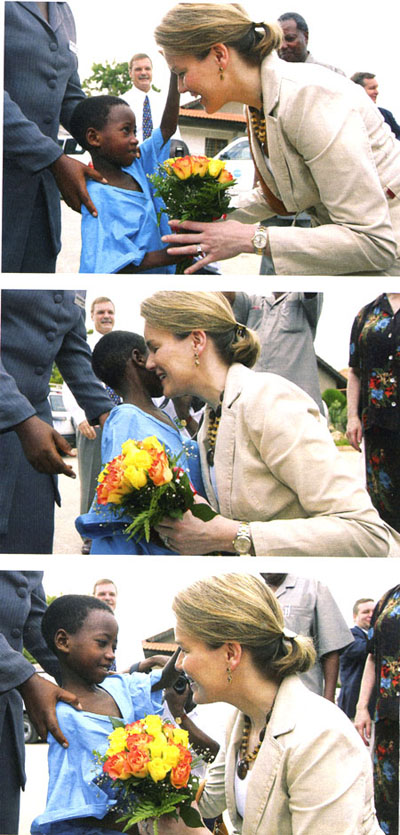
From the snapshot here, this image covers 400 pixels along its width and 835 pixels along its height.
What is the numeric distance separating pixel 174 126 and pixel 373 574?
1377 millimetres

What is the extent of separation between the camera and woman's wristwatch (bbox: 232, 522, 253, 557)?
3094mm

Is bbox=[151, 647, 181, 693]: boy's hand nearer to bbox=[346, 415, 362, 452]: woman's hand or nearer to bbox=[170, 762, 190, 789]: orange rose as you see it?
bbox=[170, 762, 190, 789]: orange rose

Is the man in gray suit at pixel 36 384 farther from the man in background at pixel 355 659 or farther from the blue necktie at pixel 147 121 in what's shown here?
the man in background at pixel 355 659

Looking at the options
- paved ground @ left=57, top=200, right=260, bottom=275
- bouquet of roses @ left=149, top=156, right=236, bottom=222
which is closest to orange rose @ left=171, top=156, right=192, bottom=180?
bouquet of roses @ left=149, top=156, right=236, bottom=222

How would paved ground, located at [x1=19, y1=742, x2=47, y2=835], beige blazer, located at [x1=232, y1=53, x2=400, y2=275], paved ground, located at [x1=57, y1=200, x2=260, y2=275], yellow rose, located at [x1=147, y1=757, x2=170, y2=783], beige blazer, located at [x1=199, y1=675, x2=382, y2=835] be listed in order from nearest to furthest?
beige blazer, located at [x1=199, y1=675, x2=382, y2=835] → yellow rose, located at [x1=147, y1=757, x2=170, y2=783] → beige blazer, located at [x1=232, y1=53, x2=400, y2=275] → paved ground, located at [x1=19, y1=742, x2=47, y2=835] → paved ground, located at [x1=57, y1=200, x2=260, y2=275]

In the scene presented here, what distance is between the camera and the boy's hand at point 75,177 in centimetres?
324

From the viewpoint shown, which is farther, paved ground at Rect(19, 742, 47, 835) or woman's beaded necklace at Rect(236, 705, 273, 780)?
paved ground at Rect(19, 742, 47, 835)

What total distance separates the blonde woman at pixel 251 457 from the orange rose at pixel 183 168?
0.34 metres

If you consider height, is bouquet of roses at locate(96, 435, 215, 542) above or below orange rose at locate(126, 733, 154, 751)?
above

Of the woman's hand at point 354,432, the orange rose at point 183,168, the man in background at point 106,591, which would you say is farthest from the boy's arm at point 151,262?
the man in background at point 106,591

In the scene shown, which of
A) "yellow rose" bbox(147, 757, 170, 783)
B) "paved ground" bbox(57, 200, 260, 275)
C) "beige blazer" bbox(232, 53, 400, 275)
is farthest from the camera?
"paved ground" bbox(57, 200, 260, 275)

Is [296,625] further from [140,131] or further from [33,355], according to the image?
[140,131]

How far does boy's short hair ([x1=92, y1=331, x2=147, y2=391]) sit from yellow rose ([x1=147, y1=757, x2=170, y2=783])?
3.32 ft

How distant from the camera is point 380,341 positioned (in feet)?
10.6
